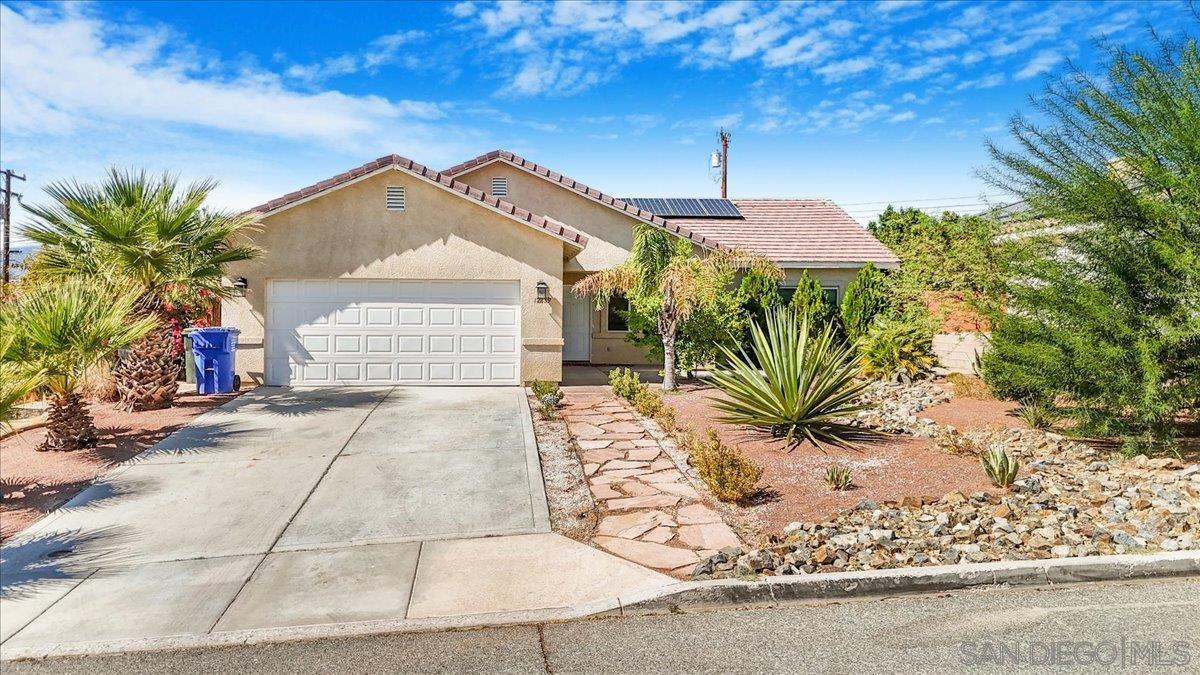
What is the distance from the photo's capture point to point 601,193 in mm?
17438

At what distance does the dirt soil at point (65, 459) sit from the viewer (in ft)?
21.7

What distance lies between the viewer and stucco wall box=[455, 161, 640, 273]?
1739 cm

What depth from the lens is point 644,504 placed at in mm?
6656

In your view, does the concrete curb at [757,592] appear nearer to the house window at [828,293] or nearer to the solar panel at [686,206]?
the house window at [828,293]

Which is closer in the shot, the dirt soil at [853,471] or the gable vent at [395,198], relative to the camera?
the dirt soil at [853,471]

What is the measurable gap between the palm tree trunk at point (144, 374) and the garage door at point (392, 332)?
257 cm

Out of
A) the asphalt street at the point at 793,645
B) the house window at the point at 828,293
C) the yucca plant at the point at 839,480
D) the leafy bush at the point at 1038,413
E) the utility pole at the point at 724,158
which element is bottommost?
the asphalt street at the point at 793,645

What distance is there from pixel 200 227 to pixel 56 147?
4261mm

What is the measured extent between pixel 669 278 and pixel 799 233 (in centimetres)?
855

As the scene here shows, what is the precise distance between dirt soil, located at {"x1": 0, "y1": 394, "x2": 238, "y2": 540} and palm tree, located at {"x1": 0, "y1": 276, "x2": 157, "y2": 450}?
0.34m

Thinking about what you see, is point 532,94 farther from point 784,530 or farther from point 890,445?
point 784,530

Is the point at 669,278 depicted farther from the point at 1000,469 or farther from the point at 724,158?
the point at 724,158

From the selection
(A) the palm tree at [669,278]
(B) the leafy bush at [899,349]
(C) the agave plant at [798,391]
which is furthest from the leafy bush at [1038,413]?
(A) the palm tree at [669,278]

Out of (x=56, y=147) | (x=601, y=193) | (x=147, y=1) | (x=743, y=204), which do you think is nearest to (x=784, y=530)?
(x=147, y=1)
